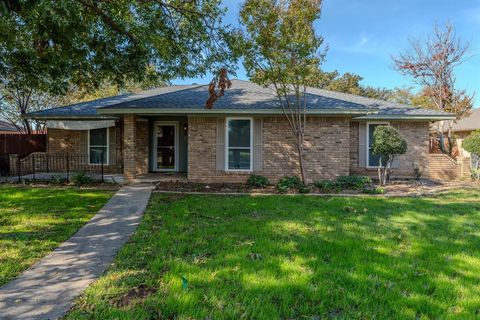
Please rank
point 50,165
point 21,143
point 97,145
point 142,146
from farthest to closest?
point 21,143 < point 97,145 < point 50,165 < point 142,146

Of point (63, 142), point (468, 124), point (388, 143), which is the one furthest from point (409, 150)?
point (63, 142)

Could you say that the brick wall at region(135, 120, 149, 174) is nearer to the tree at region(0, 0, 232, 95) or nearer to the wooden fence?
the tree at region(0, 0, 232, 95)

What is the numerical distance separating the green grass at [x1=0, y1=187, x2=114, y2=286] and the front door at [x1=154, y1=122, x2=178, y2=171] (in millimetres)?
4543

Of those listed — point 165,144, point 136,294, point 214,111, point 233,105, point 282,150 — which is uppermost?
point 233,105

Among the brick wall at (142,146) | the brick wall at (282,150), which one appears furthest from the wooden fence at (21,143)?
the brick wall at (282,150)

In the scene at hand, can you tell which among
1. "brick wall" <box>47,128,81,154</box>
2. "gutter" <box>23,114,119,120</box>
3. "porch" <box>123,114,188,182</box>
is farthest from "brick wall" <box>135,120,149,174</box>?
"brick wall" <box>47,128,81,154</box>

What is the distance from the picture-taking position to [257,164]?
41.1ft

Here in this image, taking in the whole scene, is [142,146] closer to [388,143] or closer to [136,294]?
[388,143]

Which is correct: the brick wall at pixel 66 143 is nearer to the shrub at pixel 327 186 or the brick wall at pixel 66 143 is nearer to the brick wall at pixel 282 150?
the brick wall at pixel 282 150

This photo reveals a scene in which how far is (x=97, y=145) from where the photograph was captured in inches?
608

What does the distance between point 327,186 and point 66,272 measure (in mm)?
8701

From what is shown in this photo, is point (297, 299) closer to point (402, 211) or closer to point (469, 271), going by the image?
point (469, 271)

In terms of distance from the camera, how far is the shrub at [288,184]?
11.1 m

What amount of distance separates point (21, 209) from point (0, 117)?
34640 millimetres
